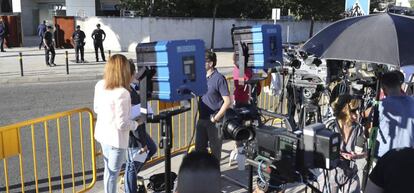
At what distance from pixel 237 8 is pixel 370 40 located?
96.5 ft

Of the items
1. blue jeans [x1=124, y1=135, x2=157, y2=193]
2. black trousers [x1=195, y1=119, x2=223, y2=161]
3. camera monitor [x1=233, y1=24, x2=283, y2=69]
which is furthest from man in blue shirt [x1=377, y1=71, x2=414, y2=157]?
blue jeans [x1=124, y1=135, x2=157, y2=193]

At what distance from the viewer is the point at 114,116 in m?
4.48

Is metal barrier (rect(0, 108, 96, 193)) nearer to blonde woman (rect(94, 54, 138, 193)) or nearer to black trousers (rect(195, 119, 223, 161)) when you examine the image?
blonde woman (rect(94, 54, 138, 193))

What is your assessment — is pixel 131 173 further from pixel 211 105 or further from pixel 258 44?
pixel 258 44

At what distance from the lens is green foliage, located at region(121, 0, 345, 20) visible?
94.8ft

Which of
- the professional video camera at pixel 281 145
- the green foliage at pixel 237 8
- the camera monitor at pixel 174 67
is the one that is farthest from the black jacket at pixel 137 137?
the green foliage at pixel 237 8

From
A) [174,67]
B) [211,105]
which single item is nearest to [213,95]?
[211,105]

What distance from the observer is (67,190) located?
5.86m

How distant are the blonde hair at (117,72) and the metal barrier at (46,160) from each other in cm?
104

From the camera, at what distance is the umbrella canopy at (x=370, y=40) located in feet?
12.6

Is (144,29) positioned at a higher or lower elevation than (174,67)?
higher

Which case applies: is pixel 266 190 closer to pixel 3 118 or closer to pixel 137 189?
pixel 137 189

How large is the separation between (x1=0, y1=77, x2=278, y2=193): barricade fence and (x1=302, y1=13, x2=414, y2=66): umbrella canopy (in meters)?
1.55

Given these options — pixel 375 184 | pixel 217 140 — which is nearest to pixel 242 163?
pixel 217 140
